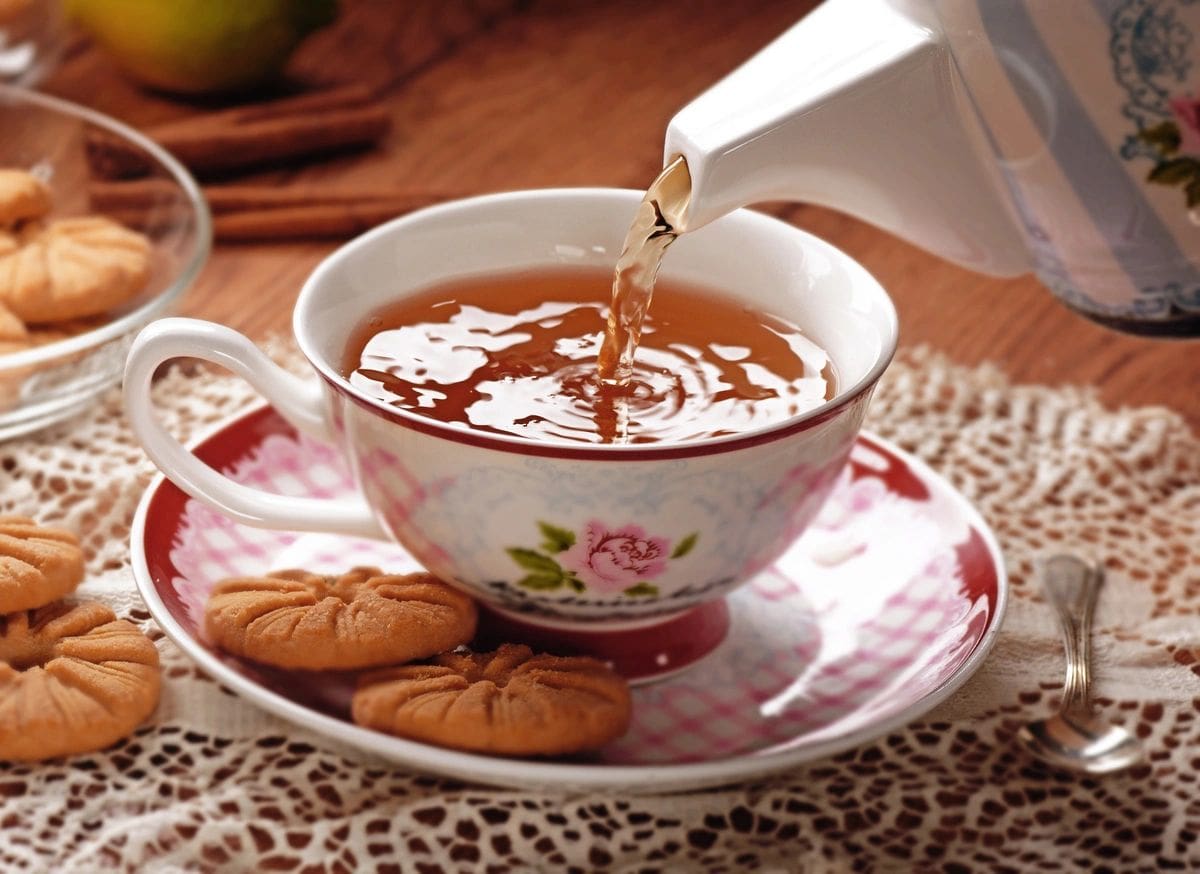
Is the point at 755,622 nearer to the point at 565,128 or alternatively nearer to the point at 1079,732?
the point at 1079,732

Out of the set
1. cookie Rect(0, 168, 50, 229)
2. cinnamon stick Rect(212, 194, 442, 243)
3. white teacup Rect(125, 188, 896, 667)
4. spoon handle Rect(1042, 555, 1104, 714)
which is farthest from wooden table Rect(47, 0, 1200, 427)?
white teacup Rect(125, 188, 896, 667)

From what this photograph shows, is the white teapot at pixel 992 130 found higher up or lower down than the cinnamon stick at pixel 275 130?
higher up

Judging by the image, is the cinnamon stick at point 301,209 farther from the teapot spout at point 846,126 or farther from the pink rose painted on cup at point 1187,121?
the pink rose painted on cup at point 1187,121

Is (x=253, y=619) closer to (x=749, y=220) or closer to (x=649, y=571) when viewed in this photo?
(x=649, y=571)

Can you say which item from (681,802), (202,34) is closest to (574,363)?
(681,802)

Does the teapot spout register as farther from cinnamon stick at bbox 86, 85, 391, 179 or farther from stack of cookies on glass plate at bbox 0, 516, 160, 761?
cinnamon stick at bbox 86, 85, 391, 179

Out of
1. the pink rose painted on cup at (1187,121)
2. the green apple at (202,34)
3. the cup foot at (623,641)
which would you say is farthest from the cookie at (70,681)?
the green apple at (202,34)
